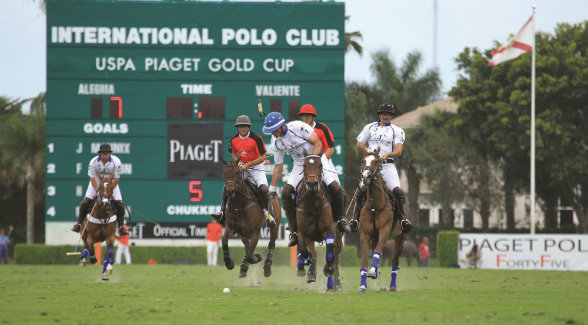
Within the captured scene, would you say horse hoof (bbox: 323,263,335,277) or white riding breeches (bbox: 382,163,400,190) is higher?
white riding breeches (bbox: 382,163,400,190)

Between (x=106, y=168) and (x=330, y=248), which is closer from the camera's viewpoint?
(x=330, y=248)

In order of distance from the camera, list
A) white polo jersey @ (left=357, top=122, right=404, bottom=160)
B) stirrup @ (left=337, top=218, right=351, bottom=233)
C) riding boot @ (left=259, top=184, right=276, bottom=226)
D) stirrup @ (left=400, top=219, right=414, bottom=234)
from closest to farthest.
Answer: stirrup @ (left=337, top=218, right=351, bottom=233) < stirrup @ (left=400, top=219, right=414, bottom=234) < white polo jersey @ (left=357, top=122, right=404, bottom=160) < riding boot @ (left=259, top=184, right=276, bottom=226)

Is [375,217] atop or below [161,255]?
atop

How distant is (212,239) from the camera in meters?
33.4

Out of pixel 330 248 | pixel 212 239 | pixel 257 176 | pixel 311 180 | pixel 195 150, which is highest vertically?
pixel 195 150

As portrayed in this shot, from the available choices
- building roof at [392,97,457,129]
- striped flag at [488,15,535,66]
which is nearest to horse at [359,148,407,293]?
striped flag at [488,15,535,66]

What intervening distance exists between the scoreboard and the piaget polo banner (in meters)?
8.38

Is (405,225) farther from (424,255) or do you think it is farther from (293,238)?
(424,255)

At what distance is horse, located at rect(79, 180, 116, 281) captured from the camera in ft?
67.7

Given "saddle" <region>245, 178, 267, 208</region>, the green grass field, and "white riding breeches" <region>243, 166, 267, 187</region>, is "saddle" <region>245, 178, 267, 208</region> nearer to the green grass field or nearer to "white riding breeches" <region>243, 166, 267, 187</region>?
"white riding breeches" <region>243, 166, 267, 187</region>

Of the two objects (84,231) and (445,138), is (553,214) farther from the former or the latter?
(84,231)

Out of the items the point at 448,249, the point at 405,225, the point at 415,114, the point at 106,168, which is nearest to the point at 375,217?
the point at 405,225

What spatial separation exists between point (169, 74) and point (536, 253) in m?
15.4

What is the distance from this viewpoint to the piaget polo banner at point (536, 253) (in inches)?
1341
